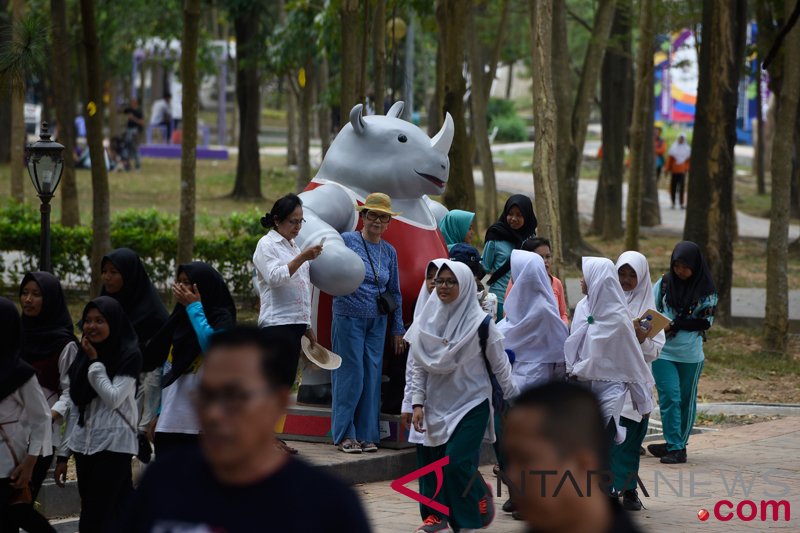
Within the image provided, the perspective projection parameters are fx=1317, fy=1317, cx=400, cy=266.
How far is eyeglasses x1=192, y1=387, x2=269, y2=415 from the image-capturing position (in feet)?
9.52

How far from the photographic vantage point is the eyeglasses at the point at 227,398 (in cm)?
290

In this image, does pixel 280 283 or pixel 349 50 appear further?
pixel 349 50

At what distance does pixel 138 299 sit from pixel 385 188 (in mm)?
2990

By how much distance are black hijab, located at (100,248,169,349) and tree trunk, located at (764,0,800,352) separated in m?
8.70

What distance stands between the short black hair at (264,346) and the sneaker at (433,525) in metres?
4.13

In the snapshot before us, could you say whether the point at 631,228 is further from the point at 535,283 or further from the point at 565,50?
the point at 535,283

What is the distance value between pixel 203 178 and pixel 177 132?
13.6 m

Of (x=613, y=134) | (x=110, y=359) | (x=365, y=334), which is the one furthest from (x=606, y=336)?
(x=613, y=134)

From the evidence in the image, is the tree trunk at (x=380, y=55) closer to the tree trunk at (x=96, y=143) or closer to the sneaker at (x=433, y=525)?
the tree trunk at (x=96, y=143)

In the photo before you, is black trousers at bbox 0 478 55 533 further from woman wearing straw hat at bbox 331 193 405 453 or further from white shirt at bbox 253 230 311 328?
woman wearing straw hat at bbox 331 193 405 453

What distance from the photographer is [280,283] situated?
8.33 meters

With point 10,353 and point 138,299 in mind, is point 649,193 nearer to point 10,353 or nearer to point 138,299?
point 138,299

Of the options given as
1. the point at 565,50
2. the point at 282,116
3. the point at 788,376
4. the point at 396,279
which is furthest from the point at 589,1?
the point at 282,116

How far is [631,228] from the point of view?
1753cm
